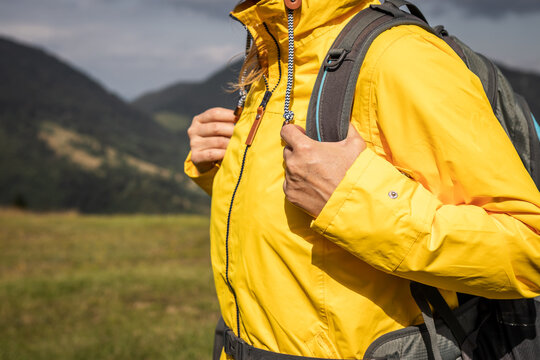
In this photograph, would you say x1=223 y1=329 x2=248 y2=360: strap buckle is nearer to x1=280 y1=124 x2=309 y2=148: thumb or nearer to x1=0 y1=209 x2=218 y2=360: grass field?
x1=280 y1=124 x2=309 y2=148: thumb

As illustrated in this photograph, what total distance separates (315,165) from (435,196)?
0.99 ft

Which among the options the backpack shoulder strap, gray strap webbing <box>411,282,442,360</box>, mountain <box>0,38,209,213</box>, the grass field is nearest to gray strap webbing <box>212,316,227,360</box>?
gray strap webbing <box>411,282,442,360</box>

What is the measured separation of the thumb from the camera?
1.18m

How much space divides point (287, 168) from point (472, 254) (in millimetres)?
485

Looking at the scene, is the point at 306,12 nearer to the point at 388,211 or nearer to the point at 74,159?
the point at 388,211

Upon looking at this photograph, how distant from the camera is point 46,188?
111312mm

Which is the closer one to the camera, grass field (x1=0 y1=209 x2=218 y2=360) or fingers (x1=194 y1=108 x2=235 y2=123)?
fingers (x1=194 y1=108 x2=235 y2=123)

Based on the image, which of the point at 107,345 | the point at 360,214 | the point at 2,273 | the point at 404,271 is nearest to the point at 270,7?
the point at 360,214

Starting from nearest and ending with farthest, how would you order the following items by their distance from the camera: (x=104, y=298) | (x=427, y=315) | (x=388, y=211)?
(x=388, y=211) < (x=427, y=315) < (x=104, y=298)

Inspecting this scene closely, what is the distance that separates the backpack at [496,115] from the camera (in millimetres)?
1169

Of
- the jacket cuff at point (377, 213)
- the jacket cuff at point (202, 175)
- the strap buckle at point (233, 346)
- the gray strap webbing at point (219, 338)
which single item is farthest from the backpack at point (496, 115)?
the jacket cuff at point (202, 175)

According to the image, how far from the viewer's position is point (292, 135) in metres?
1.19

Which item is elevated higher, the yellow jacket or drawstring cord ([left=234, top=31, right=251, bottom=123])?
drawstring cord ([left=234, top=31, right=251, bottom=123])

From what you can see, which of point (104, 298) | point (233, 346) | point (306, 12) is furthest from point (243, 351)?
point (104, 298)
